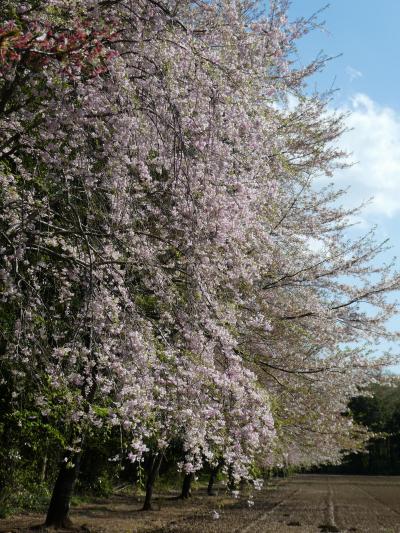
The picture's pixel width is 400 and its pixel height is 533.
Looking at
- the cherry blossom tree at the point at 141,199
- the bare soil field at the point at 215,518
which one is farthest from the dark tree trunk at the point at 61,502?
the cherry blossom tree at the point at 141,199

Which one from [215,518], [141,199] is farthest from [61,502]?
[141,199]

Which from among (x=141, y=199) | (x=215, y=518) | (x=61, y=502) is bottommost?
(x=61, y=502)

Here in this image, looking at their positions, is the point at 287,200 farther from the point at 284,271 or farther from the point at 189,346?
the point at 189,346

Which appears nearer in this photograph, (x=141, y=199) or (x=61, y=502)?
(x=141, y=199)

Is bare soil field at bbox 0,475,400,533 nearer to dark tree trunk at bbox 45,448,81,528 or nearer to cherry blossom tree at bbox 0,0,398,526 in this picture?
dark tree trunk at bbox 45,448,81,528

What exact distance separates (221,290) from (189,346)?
1584 millimetres

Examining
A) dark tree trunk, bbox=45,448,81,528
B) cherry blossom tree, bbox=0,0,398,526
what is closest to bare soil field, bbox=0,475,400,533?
dark tree trunk, bbox=45,448,81,528

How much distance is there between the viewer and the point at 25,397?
1002 cm

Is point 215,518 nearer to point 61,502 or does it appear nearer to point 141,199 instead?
point 61,502

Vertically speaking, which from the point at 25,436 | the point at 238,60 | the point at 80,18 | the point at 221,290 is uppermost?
the point at 238,60

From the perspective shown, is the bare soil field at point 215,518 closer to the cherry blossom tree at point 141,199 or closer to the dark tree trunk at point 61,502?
the dark tree trunk at point 61,502

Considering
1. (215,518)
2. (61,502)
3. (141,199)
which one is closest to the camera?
(141,199)

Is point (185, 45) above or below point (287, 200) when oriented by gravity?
below

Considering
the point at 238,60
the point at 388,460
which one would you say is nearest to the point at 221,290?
the point at 238,60
